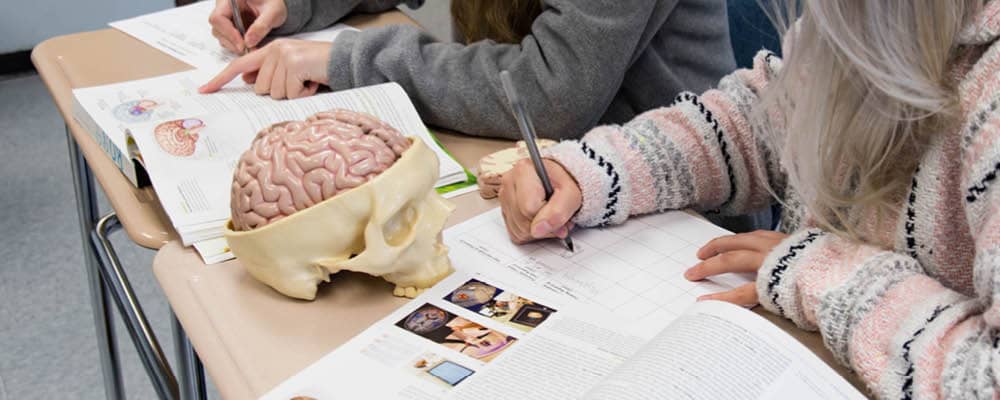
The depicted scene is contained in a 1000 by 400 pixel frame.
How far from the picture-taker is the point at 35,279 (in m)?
1.94

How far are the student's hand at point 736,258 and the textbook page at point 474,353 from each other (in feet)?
0.28

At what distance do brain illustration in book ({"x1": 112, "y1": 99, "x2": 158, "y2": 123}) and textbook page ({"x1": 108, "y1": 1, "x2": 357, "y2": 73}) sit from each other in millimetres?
129

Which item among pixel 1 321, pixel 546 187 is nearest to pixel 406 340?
pixel 546 187

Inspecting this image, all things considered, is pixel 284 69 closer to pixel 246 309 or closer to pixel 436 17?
pixel 246 309

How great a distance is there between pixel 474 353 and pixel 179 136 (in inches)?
16.1

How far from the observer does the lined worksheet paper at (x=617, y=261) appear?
700 mm

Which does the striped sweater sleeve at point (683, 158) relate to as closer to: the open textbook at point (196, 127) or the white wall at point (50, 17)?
the open textbook at point (196, 127)

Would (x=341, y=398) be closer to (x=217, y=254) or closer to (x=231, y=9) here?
(x=217, y=254)

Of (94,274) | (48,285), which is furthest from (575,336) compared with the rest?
(48,285)

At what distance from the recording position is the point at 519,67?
0.96 m

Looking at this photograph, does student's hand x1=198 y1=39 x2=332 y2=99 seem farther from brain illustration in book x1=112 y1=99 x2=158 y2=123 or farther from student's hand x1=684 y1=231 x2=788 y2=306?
student's hand x1=684 y1=231 x2=788 y2=306

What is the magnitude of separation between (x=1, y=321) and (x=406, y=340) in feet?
4.74

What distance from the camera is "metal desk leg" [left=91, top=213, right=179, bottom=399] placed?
3.31ft

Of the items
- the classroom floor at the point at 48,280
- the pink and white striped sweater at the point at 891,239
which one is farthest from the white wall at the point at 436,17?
the pink and white striped sweater at the point at 891,239
